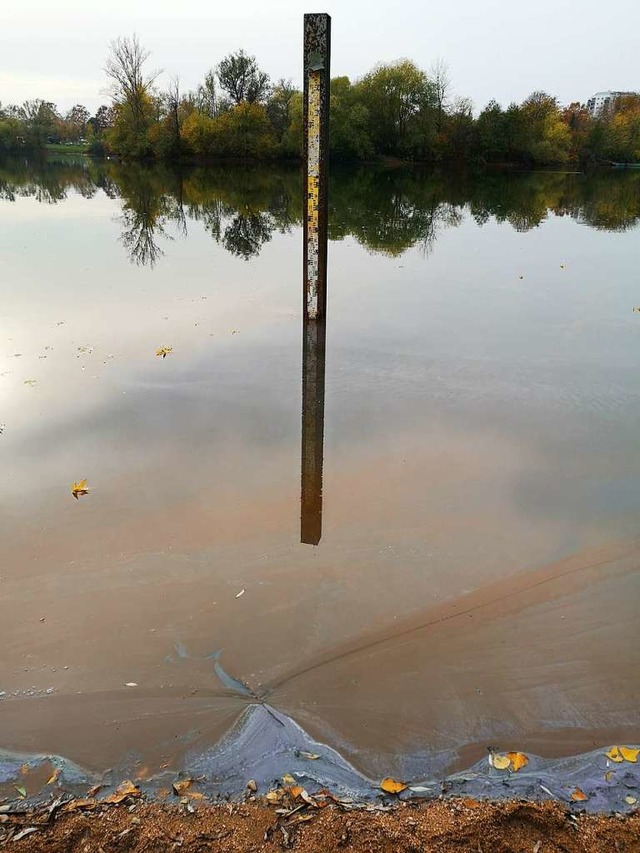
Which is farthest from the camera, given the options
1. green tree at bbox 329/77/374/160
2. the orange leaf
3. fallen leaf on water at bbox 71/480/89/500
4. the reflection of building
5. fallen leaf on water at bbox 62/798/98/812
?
the reflection of building

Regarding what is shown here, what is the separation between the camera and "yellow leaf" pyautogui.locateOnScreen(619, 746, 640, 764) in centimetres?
289

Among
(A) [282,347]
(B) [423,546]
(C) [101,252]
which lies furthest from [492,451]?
(C) [101,252]

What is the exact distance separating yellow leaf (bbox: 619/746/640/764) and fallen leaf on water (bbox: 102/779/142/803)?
2409 millimetres

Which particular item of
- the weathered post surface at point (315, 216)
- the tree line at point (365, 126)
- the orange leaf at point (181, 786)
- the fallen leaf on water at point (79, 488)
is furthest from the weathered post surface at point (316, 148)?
the tree line at point (365, 126)

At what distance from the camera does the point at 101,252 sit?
48.6 ft

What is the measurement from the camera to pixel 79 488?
5043 millimetres

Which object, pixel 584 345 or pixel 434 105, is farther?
pixel 434 105

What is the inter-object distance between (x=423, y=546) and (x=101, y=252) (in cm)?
1337

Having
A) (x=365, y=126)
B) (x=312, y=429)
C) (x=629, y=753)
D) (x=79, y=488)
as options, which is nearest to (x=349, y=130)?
(x=365, y=126)

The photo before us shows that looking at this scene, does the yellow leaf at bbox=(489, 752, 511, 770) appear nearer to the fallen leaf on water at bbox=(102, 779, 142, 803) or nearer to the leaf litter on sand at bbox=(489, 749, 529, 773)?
the leaf litter on sand at bbox=(489, 749, 529, 773)

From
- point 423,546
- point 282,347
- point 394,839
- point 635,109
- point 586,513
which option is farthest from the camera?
point 635,109

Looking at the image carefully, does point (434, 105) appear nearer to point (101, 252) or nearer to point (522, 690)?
point (101, 252)

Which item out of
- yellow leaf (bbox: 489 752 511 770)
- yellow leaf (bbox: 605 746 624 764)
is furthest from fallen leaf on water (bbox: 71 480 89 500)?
yellow leaf (bbox: 605 746 624 764)

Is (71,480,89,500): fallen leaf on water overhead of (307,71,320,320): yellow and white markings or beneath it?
beneath
